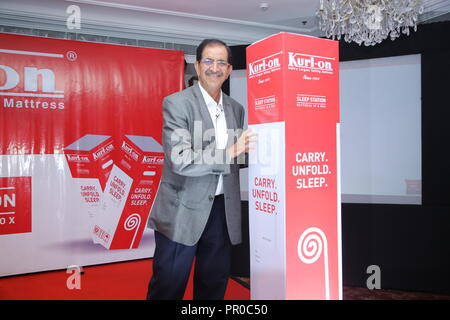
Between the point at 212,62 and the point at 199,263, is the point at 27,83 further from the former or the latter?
the point at 199,263

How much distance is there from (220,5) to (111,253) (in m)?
2.88

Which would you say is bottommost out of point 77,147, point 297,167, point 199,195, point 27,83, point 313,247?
point 313,247

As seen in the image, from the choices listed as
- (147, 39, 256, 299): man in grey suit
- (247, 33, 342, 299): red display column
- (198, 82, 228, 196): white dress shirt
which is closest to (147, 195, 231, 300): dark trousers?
(147, 39, 256, 299): man in grey suit

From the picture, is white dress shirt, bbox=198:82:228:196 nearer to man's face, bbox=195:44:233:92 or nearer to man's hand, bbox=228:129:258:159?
man's face, bbox=195:44:233:92

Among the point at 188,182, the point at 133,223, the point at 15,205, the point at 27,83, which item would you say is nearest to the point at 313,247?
the point at 188,182

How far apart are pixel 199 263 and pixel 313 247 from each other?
619 millimetres

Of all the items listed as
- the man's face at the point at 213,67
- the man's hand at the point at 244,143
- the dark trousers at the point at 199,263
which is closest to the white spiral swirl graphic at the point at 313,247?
the man's hand at the point at 244,143

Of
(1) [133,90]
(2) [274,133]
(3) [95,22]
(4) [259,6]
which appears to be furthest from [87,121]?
(2) [274,133]

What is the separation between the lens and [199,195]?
1.47 meters

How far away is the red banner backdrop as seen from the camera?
3.25 metres

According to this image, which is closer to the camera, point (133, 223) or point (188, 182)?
point (188, 182)

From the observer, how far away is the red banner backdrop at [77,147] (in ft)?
10.7

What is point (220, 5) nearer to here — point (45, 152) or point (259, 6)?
point (259, 6)

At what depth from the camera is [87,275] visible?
3322 mm
